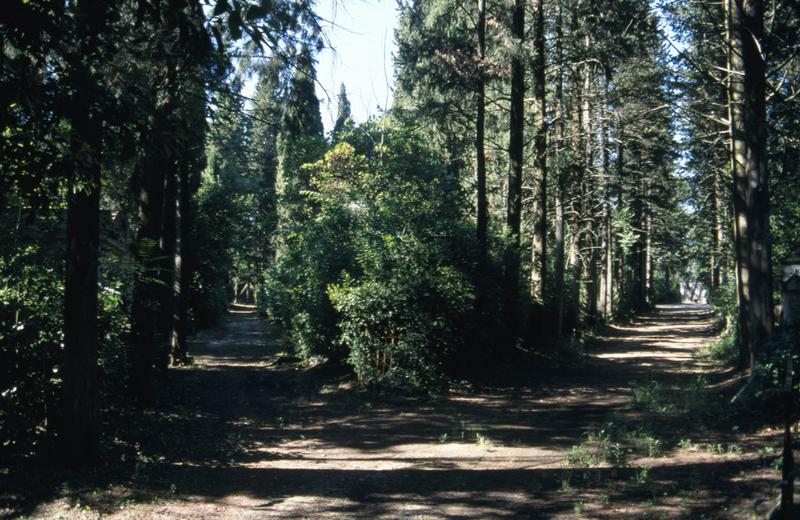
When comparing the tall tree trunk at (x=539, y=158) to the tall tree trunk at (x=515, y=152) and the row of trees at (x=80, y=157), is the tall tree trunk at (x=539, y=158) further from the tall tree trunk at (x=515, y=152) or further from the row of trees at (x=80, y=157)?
the row of trees at (x=80, y=157)

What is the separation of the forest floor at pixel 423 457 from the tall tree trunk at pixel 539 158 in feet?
21.3

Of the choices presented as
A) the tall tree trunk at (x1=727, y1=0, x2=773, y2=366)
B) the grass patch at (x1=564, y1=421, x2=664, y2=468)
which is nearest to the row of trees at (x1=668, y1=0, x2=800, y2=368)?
the tall tree trunk at (x1=727, y1=0, x2=773, y2=366)

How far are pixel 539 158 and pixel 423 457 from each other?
1500 cm

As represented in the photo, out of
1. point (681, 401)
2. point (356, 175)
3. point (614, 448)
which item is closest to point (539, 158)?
point (356, 175)

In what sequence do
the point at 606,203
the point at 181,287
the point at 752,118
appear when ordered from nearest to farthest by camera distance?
the point at 752,118, the point at 181,287, the point at 606,203

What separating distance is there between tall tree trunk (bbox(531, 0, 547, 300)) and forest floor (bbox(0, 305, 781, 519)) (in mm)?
6494

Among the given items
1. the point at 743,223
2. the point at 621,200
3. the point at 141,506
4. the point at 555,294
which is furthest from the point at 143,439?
the point at 621,200

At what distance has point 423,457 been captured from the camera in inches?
383

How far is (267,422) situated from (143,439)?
2.97m

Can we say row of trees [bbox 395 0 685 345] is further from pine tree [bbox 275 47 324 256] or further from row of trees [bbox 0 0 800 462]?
pine tree [bbox 275 47 324 256]

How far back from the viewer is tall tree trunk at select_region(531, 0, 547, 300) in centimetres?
2127

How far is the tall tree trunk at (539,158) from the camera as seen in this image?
21266mm

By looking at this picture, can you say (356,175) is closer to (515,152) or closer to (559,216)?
(559,216)

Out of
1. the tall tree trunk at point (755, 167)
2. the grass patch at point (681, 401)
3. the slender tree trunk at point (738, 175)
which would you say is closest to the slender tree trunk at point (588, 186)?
the slender tree trunk at point (738, 175)
